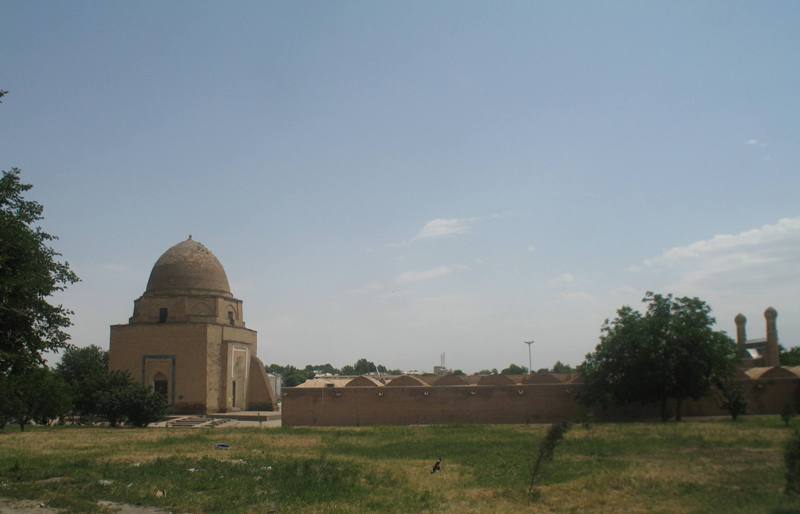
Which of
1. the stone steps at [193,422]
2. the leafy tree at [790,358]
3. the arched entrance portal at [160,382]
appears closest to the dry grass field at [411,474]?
the stone steps at [193,422]

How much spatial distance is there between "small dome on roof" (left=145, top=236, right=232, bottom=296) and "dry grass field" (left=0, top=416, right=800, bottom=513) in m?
19.7

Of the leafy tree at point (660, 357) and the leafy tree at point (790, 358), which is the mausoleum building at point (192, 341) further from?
the leafy tree at point (790, 358)

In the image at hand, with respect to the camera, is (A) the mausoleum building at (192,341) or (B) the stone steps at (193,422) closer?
(B) the stone steps at (193,422)

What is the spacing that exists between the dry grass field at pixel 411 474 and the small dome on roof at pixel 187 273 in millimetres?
19689

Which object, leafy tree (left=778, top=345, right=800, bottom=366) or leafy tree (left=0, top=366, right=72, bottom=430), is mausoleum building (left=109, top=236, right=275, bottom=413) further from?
leafy tree (left=778, top=345, right=800, bottom=366)

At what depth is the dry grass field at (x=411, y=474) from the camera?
10000 millimetres

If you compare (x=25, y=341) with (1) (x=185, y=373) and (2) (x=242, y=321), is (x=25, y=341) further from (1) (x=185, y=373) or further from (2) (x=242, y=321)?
(2) (x=242, y=321)

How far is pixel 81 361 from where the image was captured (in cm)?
4462

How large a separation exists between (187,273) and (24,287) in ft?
93.2

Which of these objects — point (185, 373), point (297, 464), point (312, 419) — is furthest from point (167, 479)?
point (185, 373)

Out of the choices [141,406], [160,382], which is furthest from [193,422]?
[160,382]

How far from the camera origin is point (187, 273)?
4000cm

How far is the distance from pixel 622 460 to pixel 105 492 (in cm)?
973

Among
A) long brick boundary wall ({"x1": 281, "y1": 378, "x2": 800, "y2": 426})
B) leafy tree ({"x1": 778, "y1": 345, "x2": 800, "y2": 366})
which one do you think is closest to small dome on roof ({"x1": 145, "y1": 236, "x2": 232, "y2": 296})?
long brick boundary wall ({"x1": 281, "y1": 378, "x2": 800, "y2": 426})
